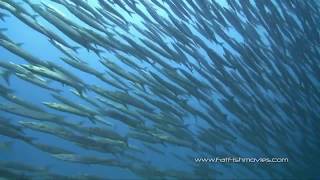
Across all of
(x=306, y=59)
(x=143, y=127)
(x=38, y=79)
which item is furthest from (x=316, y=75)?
(x=38, y=79)

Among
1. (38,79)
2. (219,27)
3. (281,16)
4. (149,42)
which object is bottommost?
(38,79)

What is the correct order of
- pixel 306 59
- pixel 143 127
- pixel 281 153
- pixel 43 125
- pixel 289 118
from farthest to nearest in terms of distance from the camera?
pixel 281 153, pixel 289 118, pixel 306 59, pixel 143 127, pixel 43 125

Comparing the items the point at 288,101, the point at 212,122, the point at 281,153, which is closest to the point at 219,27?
the point at 212,122

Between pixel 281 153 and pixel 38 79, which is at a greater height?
pixel 281 153

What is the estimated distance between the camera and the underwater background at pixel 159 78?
7.20m

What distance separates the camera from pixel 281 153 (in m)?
12.8

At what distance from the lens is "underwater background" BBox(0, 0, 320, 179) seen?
720 cm

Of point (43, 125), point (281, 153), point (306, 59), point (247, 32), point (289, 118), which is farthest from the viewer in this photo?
point (281, 153)

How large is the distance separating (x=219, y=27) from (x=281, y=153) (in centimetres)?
592

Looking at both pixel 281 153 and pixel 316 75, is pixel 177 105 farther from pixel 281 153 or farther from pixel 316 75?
pixel 281 153

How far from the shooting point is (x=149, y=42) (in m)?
7.84

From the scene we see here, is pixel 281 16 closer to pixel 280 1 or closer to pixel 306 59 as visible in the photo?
pixel 280 1

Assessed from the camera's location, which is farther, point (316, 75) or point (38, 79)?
point (316, 75)

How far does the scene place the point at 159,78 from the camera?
7.93 metres
